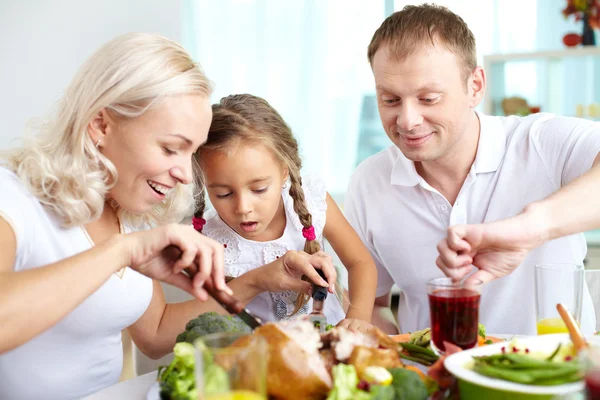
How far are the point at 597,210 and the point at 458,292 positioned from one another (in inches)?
26.8

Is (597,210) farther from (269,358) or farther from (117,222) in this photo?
(117,222)

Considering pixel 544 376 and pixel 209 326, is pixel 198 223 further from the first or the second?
pixel 544 376

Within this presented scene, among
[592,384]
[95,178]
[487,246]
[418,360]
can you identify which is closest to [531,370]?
[592,384]

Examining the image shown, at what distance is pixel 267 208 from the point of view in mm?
2096

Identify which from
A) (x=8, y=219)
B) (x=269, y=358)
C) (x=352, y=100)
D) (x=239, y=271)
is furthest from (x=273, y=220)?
(x=352, y=100)

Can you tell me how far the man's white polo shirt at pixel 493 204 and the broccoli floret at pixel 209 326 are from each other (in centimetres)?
100

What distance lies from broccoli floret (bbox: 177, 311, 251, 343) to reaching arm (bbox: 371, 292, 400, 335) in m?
1.01

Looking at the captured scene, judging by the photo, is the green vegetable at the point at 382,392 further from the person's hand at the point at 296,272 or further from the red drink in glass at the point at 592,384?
the person's hand at the point at 296,272

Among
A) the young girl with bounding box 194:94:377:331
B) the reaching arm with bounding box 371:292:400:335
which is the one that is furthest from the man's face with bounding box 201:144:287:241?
the reaching arm with bounding box 371:292:400:335

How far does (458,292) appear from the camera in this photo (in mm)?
1322

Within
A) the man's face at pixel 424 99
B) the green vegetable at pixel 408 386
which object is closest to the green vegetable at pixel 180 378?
the green vegetable at pixel 408 386

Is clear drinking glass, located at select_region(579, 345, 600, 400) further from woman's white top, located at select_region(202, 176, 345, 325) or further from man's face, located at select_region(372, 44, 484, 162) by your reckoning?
woman's white top, located at select_region(202, 176, 345, 325)

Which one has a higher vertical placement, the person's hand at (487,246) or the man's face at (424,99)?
the man's face at (424,99)

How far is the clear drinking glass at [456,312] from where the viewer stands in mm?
1313
